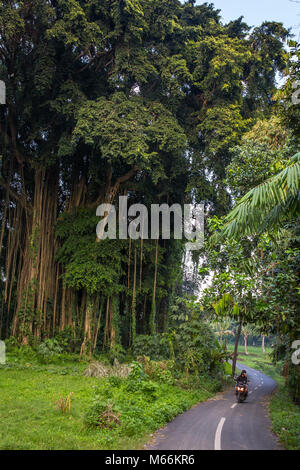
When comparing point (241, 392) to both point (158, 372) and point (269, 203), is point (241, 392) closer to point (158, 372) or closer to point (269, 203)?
point (158, 372)

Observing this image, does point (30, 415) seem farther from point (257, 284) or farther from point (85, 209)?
point (85, 209)

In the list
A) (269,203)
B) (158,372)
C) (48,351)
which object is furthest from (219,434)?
(48,351)

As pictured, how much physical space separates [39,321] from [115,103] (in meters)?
7.99

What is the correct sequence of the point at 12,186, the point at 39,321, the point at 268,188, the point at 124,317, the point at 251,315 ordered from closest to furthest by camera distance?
the point at 268,188, the point at 251,315, the point at 39,321, the point at 12,186, the point at 124,317

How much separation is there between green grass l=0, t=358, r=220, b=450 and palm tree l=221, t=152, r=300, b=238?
347 centimetres

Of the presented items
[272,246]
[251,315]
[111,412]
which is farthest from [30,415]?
[272,246]

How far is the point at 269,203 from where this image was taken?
3904 millimetres

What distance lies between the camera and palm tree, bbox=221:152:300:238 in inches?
148

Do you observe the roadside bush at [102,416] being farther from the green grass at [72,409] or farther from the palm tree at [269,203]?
the palm tree at [269,203]

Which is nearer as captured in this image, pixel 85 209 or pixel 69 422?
pixel 69 422

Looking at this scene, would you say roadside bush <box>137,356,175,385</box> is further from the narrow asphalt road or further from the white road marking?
the white road marking

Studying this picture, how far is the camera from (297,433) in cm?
599

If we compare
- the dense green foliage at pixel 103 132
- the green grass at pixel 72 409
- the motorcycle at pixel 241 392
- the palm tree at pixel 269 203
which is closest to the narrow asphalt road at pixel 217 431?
the green grass at pixel 72 409

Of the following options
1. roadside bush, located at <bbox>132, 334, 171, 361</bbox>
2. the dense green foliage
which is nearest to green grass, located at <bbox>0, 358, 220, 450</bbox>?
roadside bush, located at <bbox>132, 334, 171, 361</bbox>
